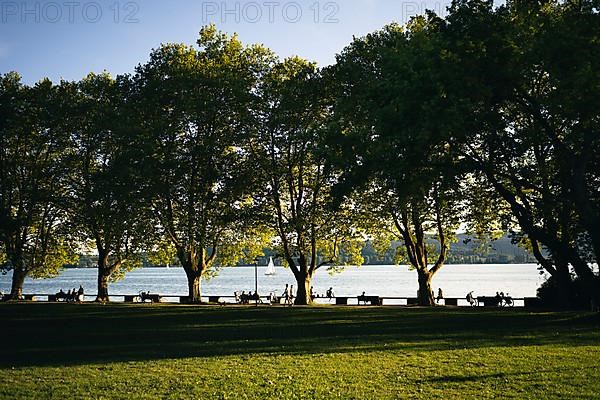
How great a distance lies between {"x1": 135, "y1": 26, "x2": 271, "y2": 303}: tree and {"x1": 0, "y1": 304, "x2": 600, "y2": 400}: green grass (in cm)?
1167

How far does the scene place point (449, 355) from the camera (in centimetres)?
1872

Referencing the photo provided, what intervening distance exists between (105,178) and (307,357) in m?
27.2

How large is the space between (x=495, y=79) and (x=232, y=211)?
77.0 ft

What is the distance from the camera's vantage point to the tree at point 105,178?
4178 cm

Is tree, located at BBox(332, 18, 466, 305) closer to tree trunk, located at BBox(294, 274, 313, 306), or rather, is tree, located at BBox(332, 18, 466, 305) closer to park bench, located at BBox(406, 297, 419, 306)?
tree trunk, located at BBox(294, 274, 313, 306)

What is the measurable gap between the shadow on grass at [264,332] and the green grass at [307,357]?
0.16 ft

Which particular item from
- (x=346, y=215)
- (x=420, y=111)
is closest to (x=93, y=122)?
(x=346, y=215)

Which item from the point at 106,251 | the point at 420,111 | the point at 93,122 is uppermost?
the point at 93,122

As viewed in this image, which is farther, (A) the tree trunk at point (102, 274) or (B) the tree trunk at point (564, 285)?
(A) the tree trunk at point (102, 274)

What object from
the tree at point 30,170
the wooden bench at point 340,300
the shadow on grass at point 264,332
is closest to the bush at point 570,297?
the shadow on grass at point 264,332

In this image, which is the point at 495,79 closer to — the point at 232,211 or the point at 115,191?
the point at 232,211

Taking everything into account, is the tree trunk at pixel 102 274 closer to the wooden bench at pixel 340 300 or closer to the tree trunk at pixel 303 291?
the tree trunk at pixel 303 291

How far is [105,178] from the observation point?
42125 mm

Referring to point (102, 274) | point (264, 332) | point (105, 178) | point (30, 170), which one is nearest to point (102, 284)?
point (102, 274)
